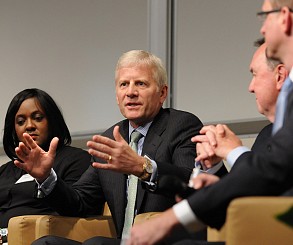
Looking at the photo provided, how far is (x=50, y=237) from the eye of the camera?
3.65m

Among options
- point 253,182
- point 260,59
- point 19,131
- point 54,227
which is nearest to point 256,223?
point 253,182

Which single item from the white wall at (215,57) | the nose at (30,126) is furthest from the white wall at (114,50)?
the nose at (30,126)

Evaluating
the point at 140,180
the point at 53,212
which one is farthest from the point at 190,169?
the point at 53,212

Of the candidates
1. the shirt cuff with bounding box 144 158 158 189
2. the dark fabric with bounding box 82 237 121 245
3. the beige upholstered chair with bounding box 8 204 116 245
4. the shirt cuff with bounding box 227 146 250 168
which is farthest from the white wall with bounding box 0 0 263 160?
the shirt cuff with bounding box 227 146 250 168

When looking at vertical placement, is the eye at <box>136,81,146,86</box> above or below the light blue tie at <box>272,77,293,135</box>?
below

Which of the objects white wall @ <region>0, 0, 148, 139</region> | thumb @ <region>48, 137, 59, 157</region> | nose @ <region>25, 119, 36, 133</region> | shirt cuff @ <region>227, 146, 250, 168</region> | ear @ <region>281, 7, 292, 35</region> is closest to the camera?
ear @ <region>281, 7, 292, 35</region>

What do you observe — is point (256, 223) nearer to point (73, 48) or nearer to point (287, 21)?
point (287, 21)

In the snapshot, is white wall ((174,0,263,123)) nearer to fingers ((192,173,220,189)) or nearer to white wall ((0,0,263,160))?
white wall ((0,0,263,160))

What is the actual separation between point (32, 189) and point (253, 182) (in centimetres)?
248

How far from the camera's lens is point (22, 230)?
3.93 m

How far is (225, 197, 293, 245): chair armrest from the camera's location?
203cm

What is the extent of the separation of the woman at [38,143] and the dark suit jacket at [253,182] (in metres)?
2.29

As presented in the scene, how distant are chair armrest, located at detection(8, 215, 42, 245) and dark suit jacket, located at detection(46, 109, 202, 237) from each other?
16 cm

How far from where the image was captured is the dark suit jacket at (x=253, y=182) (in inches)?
81.6
